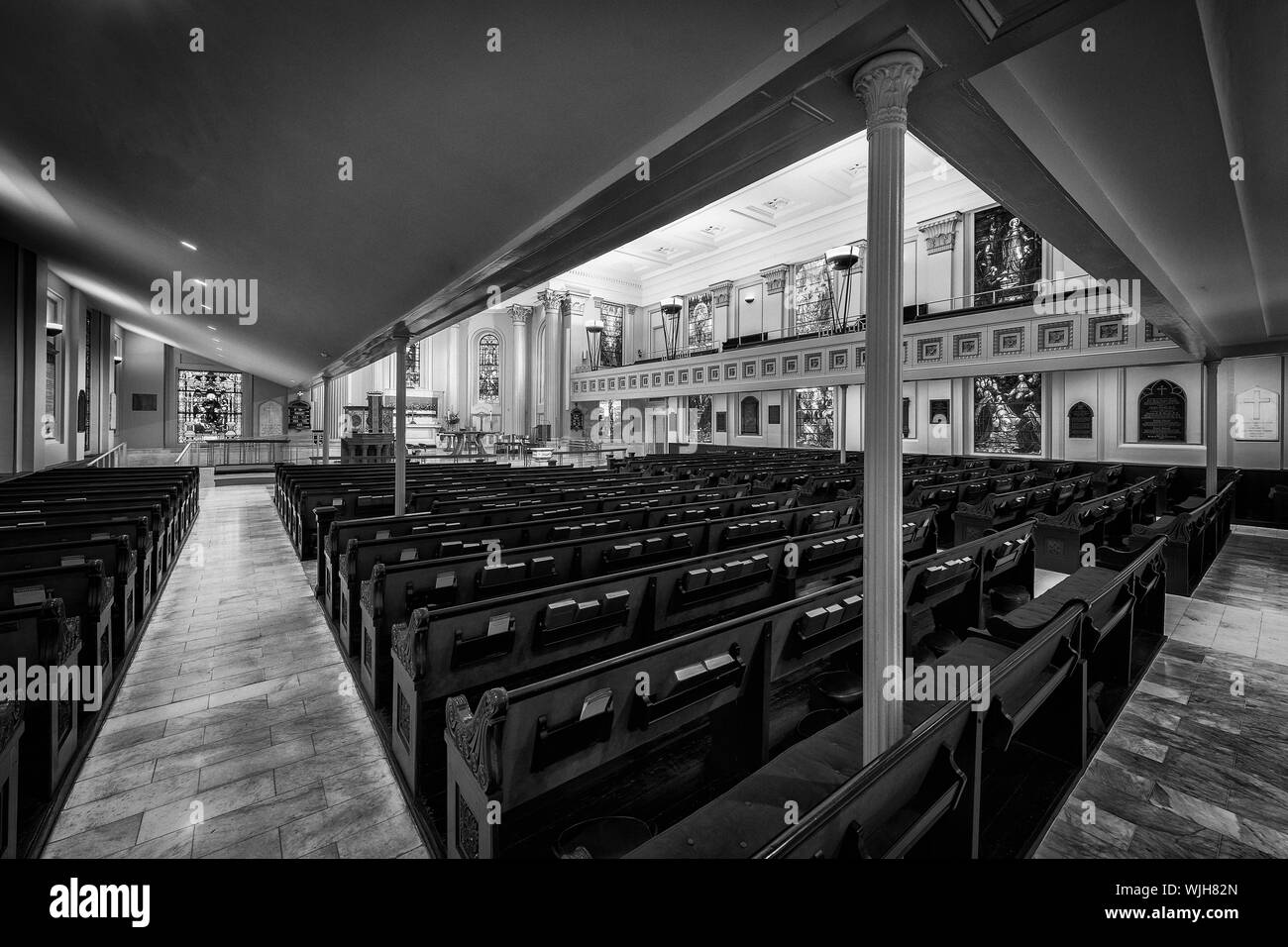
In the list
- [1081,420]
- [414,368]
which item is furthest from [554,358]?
[1081,420]

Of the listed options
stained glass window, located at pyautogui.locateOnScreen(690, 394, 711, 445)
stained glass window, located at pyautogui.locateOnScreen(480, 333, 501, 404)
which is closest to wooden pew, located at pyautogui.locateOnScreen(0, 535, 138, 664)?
stained glass window, located at pyautogui.locateOnScreen(690, 394, 711, 445)

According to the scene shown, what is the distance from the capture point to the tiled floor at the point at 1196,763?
2020 mm

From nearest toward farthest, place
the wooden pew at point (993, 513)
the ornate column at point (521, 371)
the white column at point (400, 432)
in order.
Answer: the white column at point (400, 432) < the wooden pew at point (993, 513) < the ornate column at point (521, 371)

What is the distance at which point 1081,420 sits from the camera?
11789 millimetres

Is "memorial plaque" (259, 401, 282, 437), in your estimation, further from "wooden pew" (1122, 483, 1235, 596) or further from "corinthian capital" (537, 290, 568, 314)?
"wooden pew" (1122, 483, 1235, 596)

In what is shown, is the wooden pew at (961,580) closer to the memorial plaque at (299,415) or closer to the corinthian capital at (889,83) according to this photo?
the corinthian capital at (889,83)

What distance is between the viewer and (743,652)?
2172 mm

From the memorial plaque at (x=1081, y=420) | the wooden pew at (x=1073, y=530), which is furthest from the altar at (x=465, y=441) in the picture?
the wooden pew at (x=1073, y=530)

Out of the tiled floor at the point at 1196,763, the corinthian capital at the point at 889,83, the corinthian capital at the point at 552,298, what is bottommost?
the tiled floor at the point at 1196,763

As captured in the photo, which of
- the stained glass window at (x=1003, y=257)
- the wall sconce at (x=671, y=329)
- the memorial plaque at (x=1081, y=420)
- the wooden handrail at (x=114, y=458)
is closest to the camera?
the memorial plaque at (x=1081, y=420)

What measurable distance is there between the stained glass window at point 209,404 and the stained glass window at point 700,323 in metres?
16.5
